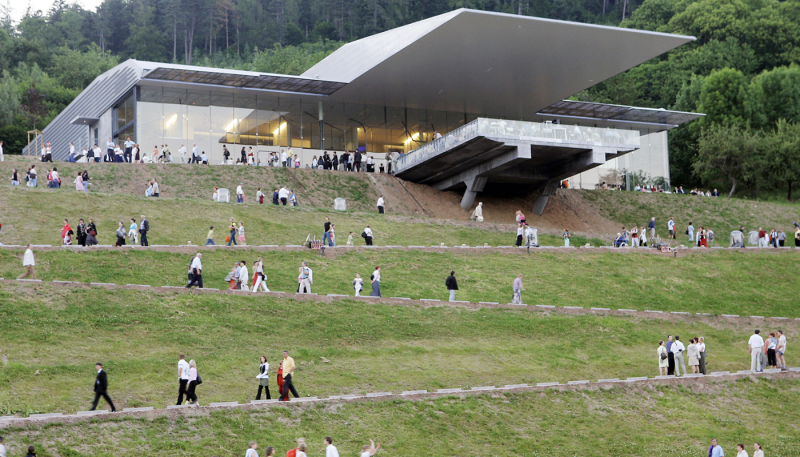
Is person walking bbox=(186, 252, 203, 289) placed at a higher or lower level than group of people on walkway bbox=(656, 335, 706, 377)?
higher

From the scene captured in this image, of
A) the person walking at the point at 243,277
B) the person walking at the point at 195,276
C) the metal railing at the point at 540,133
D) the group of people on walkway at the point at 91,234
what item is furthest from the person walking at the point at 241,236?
the metal railing at the point at 540,133

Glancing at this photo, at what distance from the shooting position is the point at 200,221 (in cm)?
3306

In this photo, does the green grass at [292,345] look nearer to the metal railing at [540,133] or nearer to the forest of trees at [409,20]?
the metal railing at [540,133]

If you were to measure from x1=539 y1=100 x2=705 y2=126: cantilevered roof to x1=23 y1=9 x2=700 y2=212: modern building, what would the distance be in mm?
148

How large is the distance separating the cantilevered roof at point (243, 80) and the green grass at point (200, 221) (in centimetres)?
1139

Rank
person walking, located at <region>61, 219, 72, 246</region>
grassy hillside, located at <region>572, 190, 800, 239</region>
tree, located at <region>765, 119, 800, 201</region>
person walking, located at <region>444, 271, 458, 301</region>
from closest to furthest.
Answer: person walking, located at <region>444, 271, 458, 301</region>
person walking, located at <region>61, 219, 72, 246</region>
grassy hillside, located at <region>572, 190, 800, 239</region>
tree, located at <region>765, 119, 800, 201</region>

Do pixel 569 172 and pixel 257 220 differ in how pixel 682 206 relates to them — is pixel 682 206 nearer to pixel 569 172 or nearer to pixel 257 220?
pixel 569 172

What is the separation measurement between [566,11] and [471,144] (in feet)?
273

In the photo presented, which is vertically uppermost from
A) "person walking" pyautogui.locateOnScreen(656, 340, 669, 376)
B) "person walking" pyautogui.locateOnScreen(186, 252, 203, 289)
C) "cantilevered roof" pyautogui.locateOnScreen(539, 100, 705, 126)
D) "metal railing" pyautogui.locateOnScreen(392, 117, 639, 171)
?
"cantilevered roof" pyautogui.locateOnScreen(539, 100, 705, 126)

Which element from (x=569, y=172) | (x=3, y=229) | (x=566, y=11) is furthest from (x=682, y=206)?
(x=566, y=11)

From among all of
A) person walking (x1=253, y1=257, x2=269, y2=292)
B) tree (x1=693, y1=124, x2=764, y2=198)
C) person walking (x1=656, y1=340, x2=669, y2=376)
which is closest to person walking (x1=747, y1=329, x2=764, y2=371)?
person walking (x1=656, y1=340, x2=669, y2=376)

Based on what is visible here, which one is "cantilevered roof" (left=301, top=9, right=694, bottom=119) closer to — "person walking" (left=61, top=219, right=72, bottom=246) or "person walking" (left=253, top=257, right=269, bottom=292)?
"person walking" (left=253, top=257, right=269, bottom=292)

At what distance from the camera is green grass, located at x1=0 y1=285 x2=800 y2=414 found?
1830cm

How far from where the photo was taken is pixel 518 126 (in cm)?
3844
